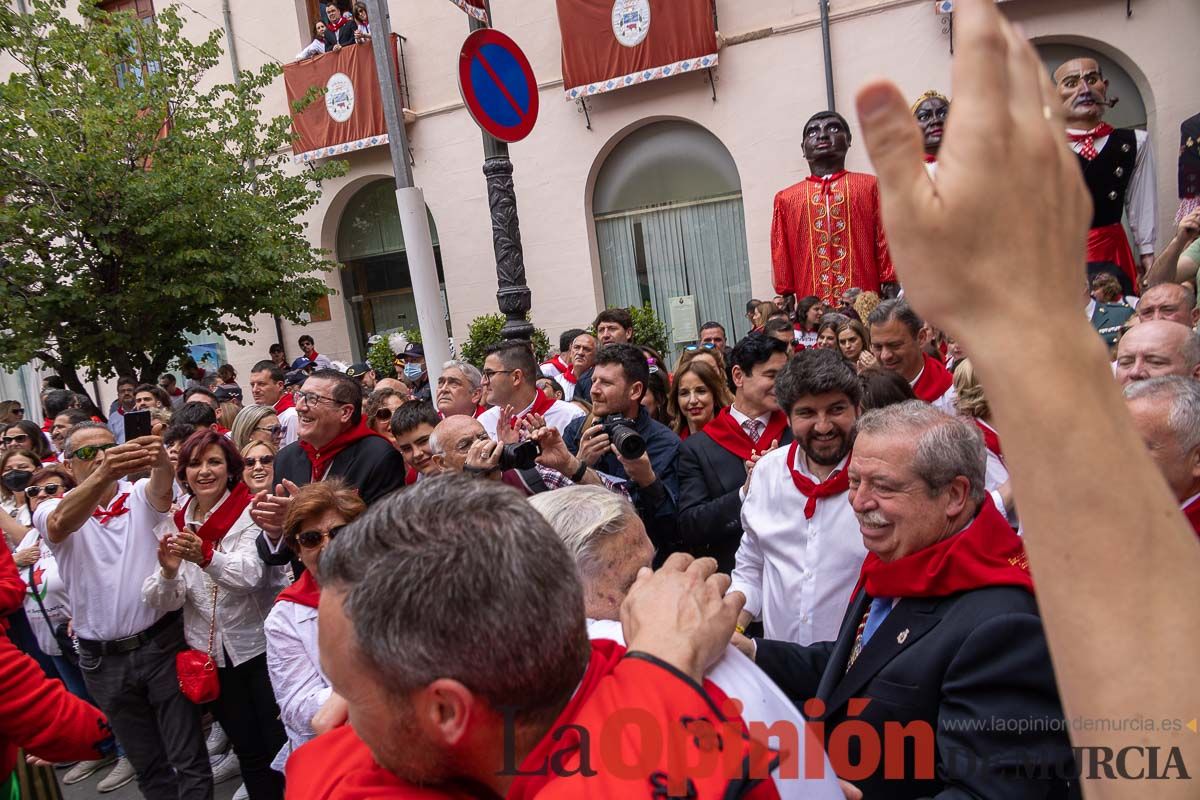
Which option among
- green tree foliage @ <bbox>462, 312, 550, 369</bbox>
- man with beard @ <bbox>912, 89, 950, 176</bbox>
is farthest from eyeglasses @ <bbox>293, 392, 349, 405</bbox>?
green tree foliage @ <bbox>462, 312, 550, 369</bbox>

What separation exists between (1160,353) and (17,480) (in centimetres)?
570

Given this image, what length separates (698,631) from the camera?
51.1 inches

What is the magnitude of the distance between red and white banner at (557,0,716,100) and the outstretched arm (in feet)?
36.5

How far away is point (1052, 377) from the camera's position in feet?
2.14

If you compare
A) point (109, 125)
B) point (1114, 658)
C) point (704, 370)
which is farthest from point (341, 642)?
point (109, 125)

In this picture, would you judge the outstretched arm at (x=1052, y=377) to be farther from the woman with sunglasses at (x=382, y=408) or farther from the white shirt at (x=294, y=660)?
the woman with sunglasses at (x=382, y=408)

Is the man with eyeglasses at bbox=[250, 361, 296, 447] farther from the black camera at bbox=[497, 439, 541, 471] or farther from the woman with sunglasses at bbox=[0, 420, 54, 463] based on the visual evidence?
the black camera at bbox=[497, 439, 541, 471]

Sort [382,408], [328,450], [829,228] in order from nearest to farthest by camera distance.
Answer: [328,450], [382,408], [829,228]

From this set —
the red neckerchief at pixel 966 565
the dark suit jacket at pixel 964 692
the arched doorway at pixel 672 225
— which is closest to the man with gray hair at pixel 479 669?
the dark suit jacket at pixel 964 692

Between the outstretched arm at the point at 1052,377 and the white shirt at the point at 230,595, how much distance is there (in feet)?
12.1

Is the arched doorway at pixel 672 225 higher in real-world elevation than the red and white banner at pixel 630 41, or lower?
lower

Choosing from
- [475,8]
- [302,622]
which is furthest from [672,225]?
[302,622]

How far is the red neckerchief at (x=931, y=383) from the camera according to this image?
4293 millimetres

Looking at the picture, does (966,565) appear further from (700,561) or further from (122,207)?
(122,207)
